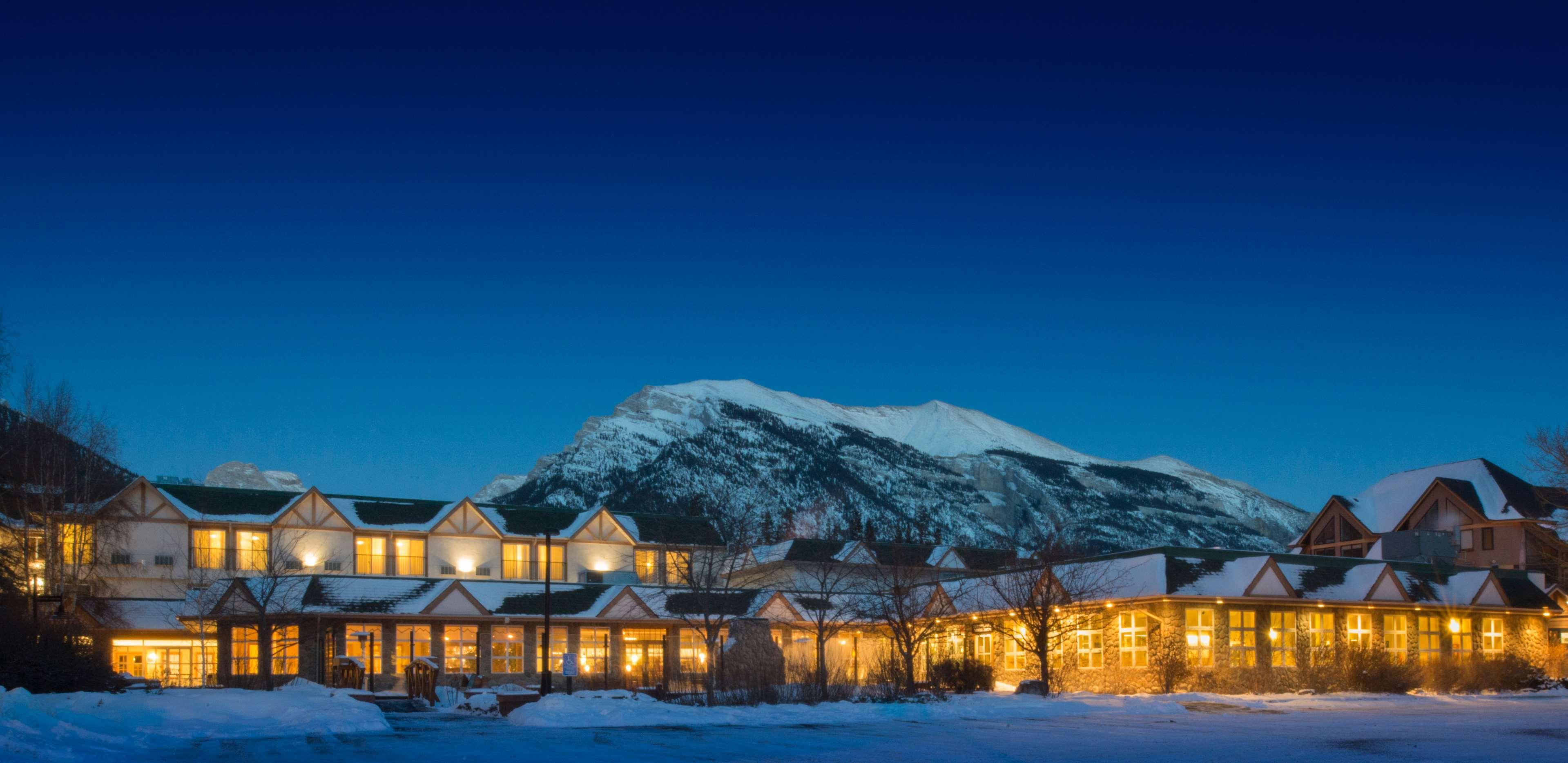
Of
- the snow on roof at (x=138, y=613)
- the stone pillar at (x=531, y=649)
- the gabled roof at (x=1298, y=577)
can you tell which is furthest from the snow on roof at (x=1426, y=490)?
the snow on roof at (x=138, y=613)

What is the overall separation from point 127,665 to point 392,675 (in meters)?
15.9

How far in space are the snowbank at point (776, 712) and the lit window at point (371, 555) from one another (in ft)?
111

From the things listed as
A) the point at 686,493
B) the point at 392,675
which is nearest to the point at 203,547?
the point at 392,675

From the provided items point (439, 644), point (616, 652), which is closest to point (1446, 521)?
point (616, 652)

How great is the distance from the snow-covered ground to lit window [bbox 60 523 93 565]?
2219cm

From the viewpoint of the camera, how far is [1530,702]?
1420 inches

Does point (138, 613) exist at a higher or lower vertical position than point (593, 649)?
higher

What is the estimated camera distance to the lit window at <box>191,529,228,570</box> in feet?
197

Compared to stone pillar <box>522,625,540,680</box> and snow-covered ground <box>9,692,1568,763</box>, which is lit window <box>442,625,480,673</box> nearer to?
stone pillar <box>522,625,540,680</box>

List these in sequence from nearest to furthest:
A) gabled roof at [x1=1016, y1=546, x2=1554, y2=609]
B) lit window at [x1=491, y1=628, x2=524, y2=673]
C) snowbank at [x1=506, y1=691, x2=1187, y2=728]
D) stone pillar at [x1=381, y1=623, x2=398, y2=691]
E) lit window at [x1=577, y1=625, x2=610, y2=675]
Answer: snowbank at [x1=506, y1=691, x2=1187, y2=728]
gabled roof at [x1=1016, y1=546, x2=1554, y2=609]
stone pillar at [x1=381, y1=623, x2=398, y2=691]
lit window at [x1=491, y1=628, x2=524, y2=673]
lit window at [x1=577, y1=625, x2=610, y2=675]

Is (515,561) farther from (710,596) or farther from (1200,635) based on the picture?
(1200,635)

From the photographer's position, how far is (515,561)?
67250 millimetres

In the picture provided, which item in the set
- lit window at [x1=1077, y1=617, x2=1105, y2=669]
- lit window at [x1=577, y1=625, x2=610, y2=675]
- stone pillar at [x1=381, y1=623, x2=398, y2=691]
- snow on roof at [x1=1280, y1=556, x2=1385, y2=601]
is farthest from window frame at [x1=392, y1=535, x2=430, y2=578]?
snow on roof at [x1=1280, y1=556, x2=1385, y2=601]

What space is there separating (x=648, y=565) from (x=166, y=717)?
152ft
